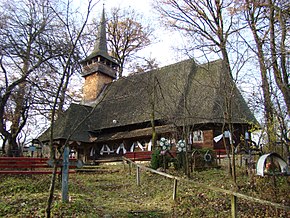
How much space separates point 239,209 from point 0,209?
571 cm

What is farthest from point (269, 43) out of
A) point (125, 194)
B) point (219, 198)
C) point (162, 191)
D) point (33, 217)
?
point (33, 217)

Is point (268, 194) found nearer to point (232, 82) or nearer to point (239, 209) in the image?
point (239, 209)

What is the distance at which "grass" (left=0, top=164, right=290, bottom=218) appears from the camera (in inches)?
246

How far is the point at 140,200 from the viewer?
8.57 metres

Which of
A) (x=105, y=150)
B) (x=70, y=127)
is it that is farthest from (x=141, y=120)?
(x=70, y=127)

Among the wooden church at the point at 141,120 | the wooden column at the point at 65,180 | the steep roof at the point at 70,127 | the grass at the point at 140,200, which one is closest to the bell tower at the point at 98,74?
the wooden church at the point at 141,120

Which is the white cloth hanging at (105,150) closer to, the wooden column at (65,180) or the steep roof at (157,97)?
the steep roof at (157,97)

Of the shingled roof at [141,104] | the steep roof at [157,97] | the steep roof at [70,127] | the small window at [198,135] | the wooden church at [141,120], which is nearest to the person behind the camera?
the steep roof at [157,97]

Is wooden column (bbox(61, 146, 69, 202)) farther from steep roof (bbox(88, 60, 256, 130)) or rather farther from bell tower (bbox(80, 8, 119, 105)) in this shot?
bell tower (bbox(80, 8, 119, 105))

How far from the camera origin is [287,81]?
8984 mm

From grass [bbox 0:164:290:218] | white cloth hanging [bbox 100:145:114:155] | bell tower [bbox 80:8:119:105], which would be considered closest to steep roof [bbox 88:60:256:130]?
white cloth hanging [bbox 100:145:114:155]

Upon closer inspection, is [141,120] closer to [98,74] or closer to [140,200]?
[98,74]

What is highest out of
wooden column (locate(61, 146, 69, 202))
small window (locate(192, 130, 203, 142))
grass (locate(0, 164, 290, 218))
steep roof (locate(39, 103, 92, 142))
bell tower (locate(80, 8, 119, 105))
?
bell tower (locate(80, 8, 119, 105))

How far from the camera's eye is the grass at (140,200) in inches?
246
